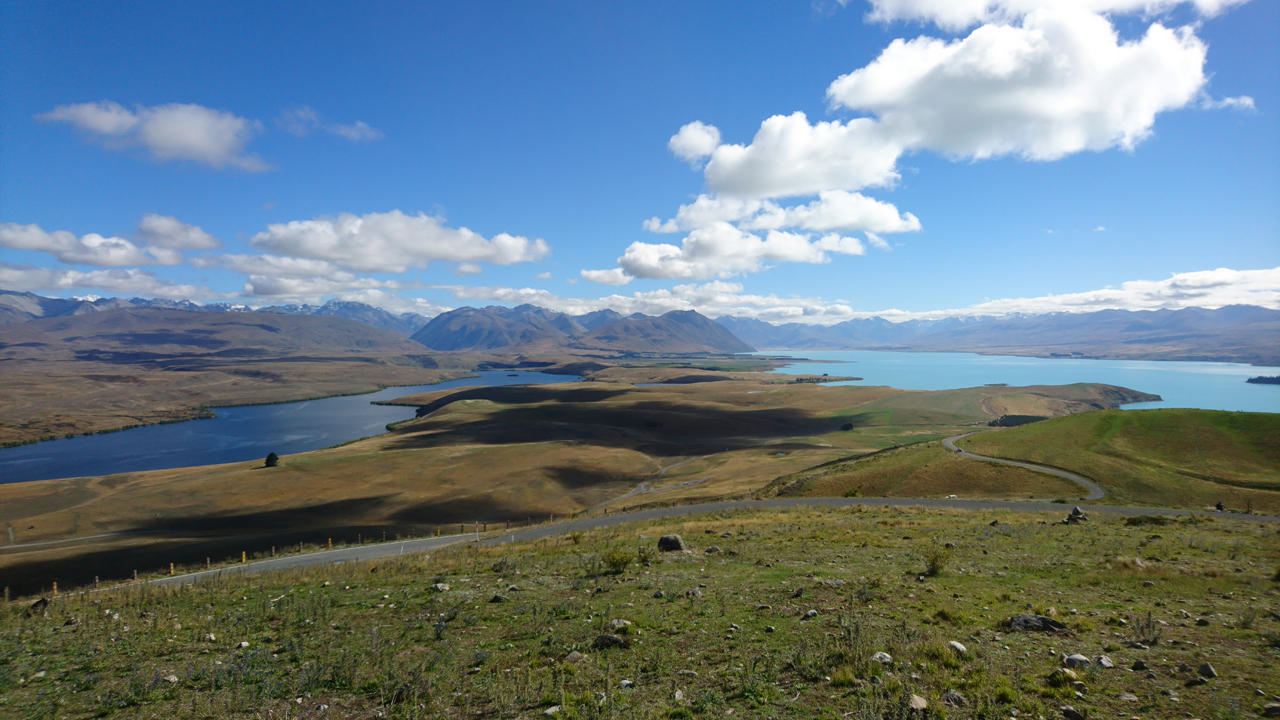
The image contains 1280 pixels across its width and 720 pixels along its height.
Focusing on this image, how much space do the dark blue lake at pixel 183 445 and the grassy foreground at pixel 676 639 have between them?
129m

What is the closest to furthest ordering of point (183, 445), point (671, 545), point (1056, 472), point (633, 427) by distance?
point (671, 545) < point (1056, 472) < point (633, 427) < point (183, 445)

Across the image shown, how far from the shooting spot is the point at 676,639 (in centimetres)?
1138

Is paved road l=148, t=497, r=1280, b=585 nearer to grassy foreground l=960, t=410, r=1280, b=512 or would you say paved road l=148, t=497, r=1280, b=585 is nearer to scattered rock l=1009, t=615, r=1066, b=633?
grassy foreground l=960, t=410, r=1280, b=512

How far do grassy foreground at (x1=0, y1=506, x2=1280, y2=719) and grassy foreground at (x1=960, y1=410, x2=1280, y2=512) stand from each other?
35.8m

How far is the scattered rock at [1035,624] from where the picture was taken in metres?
11.3

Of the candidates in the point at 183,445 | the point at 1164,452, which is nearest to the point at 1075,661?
the point at 1164,452

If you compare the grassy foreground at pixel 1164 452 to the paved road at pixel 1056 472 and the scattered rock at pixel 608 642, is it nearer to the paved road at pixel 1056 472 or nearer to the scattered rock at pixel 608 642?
the paved road at pixel 1056 472

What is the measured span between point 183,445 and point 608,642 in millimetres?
173482

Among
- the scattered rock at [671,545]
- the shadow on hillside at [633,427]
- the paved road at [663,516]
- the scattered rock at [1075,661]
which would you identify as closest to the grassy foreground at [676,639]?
the scattered rock at [1075,661]

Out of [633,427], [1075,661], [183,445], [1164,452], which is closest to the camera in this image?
[1075,661]

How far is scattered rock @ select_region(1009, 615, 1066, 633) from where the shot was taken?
1128 centimetres

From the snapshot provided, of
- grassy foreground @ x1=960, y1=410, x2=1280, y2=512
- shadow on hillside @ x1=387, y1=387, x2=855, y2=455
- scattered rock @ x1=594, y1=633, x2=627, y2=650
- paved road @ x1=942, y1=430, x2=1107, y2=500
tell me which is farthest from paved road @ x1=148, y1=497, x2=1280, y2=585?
shadow on hillside @ x1=387, y1=387, x2=855, y2=455

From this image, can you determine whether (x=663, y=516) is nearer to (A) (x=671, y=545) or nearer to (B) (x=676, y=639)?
(A) (x=671, y=545)

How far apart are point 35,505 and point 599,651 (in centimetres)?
9628
